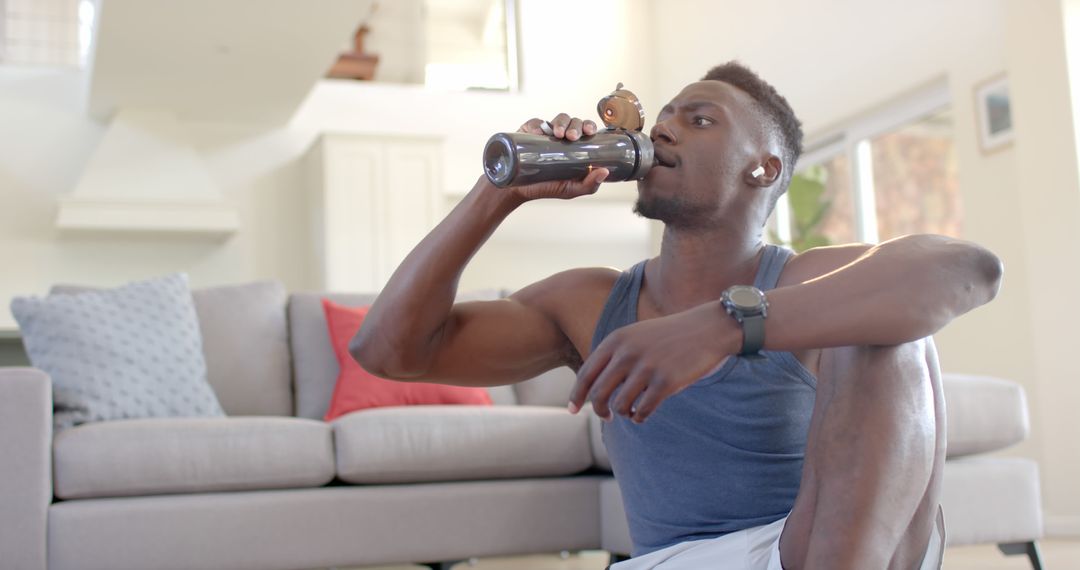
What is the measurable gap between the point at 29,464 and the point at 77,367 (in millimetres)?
441

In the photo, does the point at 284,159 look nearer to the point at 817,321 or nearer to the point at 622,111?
the point at 622,111

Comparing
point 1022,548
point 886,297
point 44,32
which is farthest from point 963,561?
point 44,32

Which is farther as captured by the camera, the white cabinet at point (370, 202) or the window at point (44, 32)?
the window at point (44, 32)

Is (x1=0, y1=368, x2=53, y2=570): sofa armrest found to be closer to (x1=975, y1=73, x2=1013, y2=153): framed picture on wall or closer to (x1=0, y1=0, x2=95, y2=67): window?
(x1=975, y1=73, x2=1013, y2=153): framed picture on wall

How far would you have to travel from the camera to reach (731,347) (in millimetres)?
1031

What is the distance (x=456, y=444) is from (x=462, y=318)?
116 cm

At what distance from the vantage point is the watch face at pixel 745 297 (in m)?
1.04

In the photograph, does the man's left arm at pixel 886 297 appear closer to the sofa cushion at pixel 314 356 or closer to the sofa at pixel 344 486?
the sofa at pixel 344 486

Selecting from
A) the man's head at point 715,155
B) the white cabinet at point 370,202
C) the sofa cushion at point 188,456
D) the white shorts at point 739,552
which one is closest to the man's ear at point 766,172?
the man's head at point 715,155

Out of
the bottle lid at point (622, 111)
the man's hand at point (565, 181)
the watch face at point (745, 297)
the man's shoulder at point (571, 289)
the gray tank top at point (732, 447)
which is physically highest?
the bottle lid at point (622, 111)

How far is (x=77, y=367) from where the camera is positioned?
265cm

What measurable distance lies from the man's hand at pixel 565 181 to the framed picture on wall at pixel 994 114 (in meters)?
3.60

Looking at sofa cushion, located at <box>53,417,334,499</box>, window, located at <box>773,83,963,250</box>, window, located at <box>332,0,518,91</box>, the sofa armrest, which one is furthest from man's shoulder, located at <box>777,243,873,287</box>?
window, located at <box>332,0,518,91</box>

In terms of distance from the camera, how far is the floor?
9.24 ft
